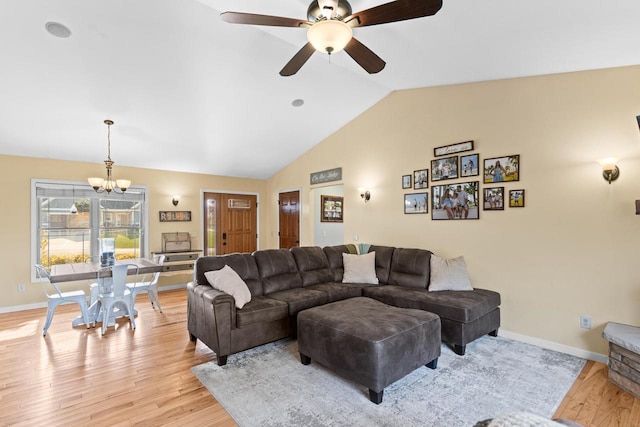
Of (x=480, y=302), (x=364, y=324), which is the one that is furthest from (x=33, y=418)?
(x=480, y=302)

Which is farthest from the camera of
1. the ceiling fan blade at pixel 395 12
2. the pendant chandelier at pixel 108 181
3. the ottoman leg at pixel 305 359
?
the pendant chandelier at pixel 108 181

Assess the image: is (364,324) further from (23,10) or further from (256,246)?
(256,246)

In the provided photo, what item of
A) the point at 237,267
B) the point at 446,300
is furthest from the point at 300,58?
the point at 446,300

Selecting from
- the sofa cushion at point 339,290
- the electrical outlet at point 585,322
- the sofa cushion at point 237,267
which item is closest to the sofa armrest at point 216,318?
the sofa cushion at point 237,267

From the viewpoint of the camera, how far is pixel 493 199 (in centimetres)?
384

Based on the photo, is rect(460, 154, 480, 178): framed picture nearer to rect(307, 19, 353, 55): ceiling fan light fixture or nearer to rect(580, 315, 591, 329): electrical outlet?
rect(580, 315, 591, 329): electrical outlet

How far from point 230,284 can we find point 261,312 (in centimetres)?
45

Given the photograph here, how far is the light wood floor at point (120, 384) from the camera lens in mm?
2270

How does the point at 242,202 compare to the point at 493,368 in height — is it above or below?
above

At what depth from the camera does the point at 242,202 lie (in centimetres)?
757

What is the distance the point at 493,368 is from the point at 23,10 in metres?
5.12

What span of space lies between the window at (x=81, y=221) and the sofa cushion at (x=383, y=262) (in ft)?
15.0

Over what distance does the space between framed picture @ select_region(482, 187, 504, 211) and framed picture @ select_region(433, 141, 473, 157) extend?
0.60 metres

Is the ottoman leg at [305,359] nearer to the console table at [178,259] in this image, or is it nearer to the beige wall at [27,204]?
the console table at [178,259]
